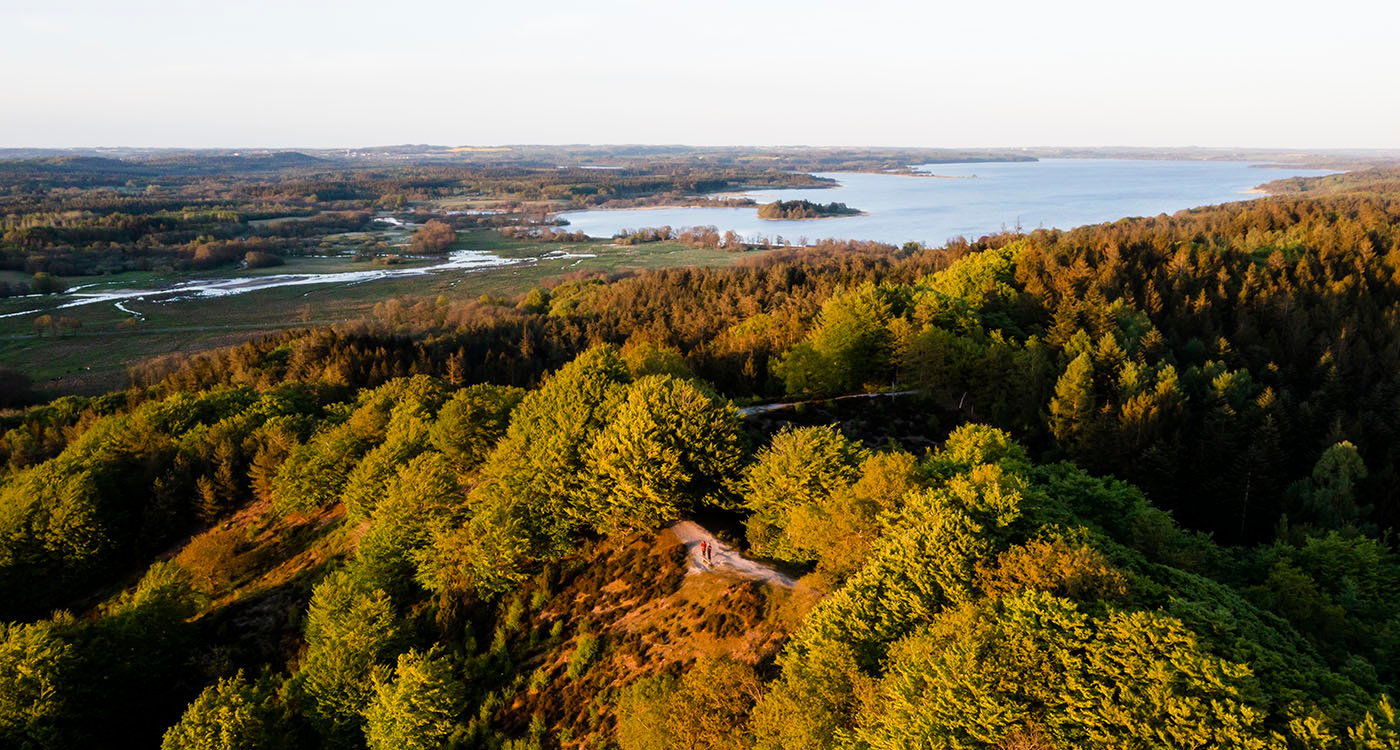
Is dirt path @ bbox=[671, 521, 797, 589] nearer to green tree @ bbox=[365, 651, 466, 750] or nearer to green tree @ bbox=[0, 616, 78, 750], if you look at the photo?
green tree @ bbox=[365, 651, 466, 750]

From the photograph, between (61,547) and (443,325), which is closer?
(61,547)

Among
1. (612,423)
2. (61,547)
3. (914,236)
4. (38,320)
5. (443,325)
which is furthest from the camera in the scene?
(914,236)

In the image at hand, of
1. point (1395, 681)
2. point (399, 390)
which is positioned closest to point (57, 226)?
point (399, 390)

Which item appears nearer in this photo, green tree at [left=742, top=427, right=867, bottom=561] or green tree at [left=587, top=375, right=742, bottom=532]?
green tree at [left=742, top=427, right=867, bottom=561]

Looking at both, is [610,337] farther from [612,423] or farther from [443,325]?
[612,423]

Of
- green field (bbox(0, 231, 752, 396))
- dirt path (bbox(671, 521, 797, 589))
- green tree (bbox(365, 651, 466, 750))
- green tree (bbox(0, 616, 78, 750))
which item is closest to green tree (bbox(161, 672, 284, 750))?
green tree (bbox(365, 651, 466, 750))

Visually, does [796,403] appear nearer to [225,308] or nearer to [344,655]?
[344,655]
